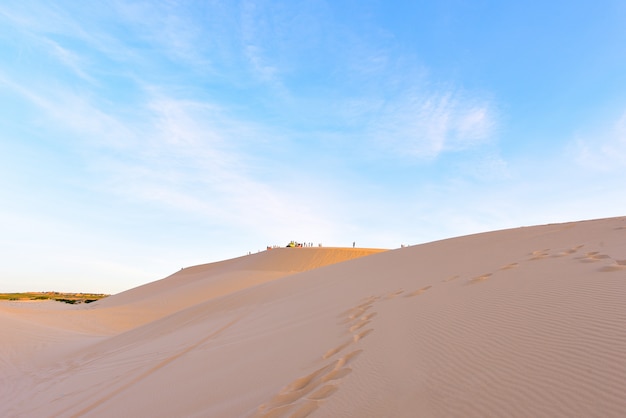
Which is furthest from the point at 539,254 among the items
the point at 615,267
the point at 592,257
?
the point at 615,267

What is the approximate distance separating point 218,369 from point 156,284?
35.0 meters

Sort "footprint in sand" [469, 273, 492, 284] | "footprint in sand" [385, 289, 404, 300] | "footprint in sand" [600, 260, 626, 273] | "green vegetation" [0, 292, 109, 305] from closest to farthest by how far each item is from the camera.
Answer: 1. "footprint in sand" [600, 260, 626, 273]
2. "footprint in sand" [469, 273, 492, 284]
3. "footprint in sand" [385, 289, 404, 300]
4. "green vegetation" [0, 292, 109, 305]

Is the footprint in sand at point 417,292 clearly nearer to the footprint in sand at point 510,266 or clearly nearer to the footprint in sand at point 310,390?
the footprint in sand at point 510,266

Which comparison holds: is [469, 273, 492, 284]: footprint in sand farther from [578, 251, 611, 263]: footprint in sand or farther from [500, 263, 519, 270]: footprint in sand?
[578, 251, 611, 263]: footprint in sand

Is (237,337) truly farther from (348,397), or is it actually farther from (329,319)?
(348,397)

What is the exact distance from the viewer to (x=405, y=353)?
3559 millimetres

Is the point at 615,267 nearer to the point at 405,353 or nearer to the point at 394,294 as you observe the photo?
the point at 405,353

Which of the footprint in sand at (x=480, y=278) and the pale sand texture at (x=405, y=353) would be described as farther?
the footprint in sand at (x=480, y=278)

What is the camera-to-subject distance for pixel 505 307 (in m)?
4.14

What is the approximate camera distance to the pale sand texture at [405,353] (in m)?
2.55

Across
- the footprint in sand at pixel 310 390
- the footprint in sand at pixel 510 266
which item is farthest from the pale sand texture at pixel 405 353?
the footprint in sand at pixel 510 266

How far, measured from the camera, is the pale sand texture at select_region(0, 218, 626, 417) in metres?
2.55

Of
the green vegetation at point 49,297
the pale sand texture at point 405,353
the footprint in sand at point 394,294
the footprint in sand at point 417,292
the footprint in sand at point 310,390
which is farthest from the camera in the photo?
the green vegetation at point 49,297

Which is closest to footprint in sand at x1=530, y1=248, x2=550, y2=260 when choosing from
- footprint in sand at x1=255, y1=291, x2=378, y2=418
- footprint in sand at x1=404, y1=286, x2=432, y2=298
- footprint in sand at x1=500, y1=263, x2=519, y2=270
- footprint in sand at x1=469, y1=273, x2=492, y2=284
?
footprint in sand at x1=500, y1=263, x2=519, y2=270
